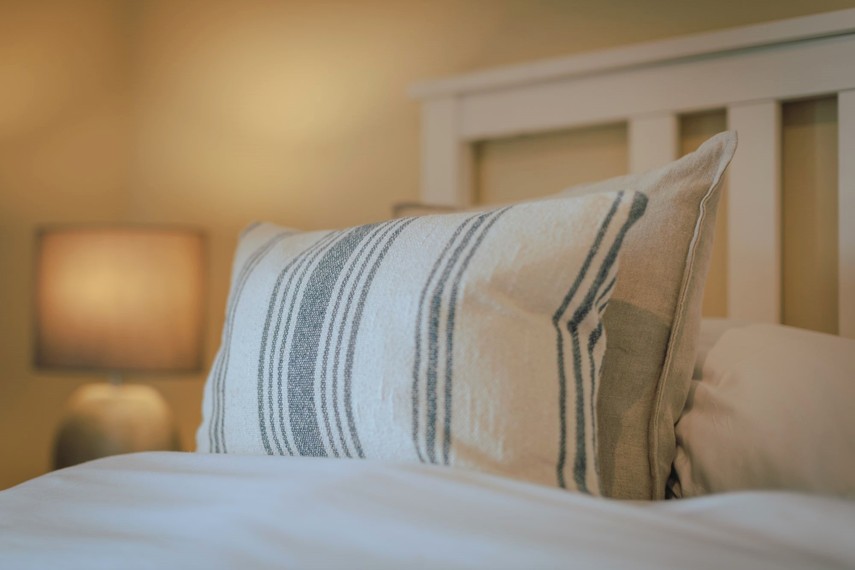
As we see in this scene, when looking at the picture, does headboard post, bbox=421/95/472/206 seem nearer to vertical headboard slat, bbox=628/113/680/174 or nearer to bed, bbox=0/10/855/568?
vertical headboard slat, bbox=628/113/680/174

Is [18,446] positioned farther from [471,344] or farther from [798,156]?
[798,156]

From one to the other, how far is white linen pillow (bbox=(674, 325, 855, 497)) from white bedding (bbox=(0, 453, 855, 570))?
15 centimetres

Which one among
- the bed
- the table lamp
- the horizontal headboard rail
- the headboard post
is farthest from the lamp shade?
the bed

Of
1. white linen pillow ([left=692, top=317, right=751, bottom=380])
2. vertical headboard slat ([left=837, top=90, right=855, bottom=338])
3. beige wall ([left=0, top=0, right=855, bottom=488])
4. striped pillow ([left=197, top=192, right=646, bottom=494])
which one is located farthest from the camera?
beige wall ([left=0, top=0, right=855, bottom=488])

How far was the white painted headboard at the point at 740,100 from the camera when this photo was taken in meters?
1.24

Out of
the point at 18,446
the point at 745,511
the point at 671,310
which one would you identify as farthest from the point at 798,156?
the point at 18,446

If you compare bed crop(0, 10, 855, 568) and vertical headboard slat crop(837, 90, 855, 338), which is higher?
vertical headboard slat crop(837, 90, 855, 338)

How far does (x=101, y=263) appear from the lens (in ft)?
5.81

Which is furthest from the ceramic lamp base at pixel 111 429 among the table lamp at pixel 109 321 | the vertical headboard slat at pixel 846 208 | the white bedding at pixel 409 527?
the vertical headboard slat at pixel 846 208

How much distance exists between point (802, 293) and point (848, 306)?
3.6 inches

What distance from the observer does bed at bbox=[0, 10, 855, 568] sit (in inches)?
22.5

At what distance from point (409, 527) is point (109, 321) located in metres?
1.38

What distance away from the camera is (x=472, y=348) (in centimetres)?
69

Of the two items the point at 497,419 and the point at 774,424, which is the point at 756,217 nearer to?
the point at 774,424
